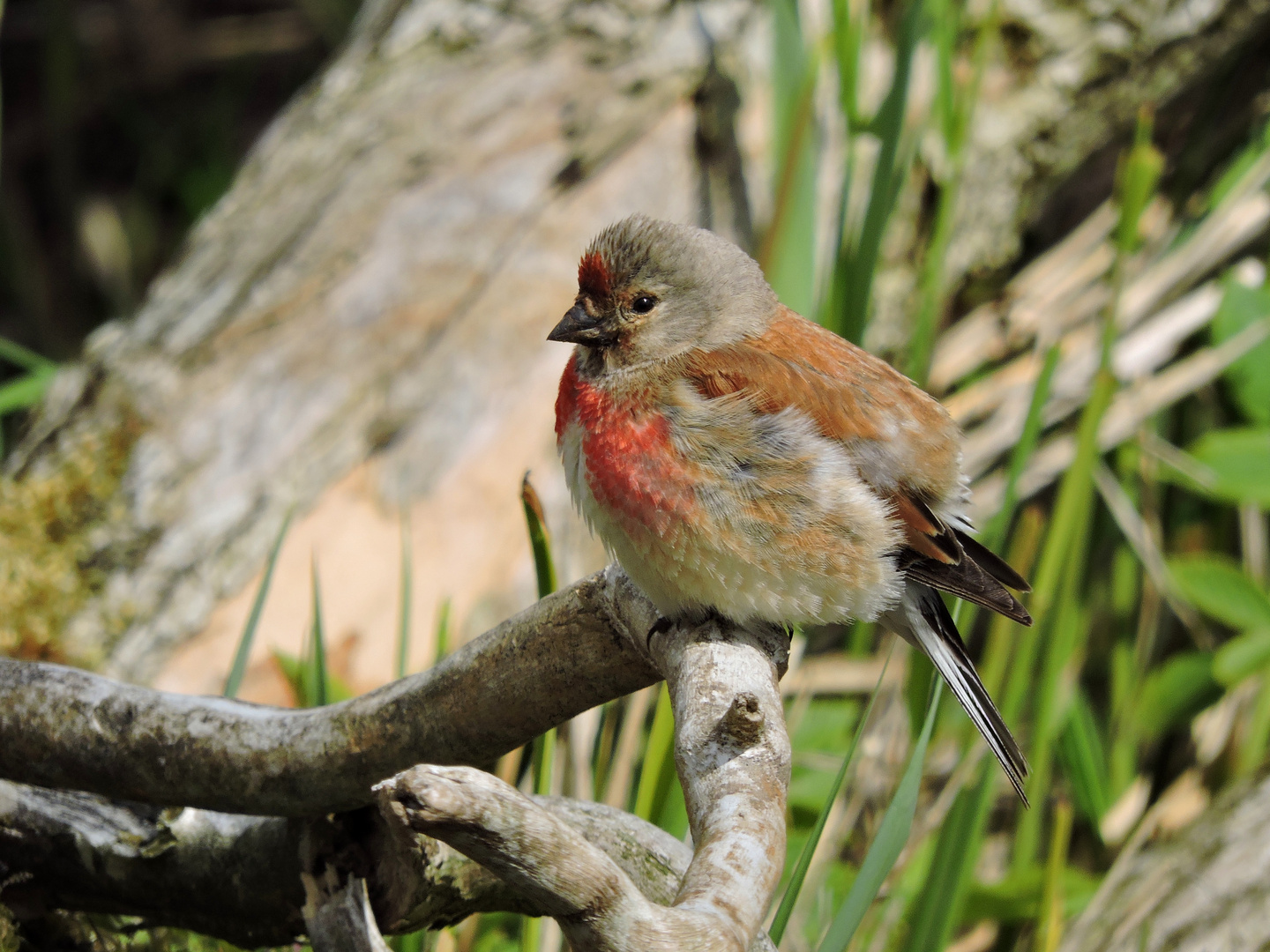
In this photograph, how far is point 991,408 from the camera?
3.18m

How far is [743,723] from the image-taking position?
112 cm

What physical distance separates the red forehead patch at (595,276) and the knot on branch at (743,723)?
931mm

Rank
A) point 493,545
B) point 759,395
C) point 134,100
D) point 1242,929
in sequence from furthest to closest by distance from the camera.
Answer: point 134,100, point 493,545, point 1242,929, point 759,395

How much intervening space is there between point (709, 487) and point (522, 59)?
68.8 inches

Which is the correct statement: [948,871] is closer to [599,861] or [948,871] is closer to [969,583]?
[969,583]

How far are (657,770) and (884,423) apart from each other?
2.07 feet

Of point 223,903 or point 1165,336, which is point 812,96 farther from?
point 223,903

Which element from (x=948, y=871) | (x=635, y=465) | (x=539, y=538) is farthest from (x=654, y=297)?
(x=948, y=871)

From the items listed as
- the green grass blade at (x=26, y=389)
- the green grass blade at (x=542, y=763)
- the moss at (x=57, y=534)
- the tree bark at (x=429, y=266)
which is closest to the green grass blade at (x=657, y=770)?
the green grass blade at (x=542, y=763)

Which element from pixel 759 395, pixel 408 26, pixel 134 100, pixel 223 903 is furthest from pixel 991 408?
pixel 134 100

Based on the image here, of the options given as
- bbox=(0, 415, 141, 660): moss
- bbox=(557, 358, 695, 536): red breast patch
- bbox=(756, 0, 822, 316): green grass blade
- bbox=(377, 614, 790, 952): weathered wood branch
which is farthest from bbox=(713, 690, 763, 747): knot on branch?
bbox=(0, 415, 141, 660): moss

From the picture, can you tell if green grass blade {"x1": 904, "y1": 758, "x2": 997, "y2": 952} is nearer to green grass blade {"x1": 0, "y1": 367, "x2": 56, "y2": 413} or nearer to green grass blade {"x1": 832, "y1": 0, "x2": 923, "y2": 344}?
green grass blade {"x1": 832, "y1": 0, "x2": 923, "y2": 344}

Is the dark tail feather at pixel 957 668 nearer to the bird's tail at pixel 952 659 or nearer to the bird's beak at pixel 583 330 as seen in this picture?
the bird's tail at pixel 952 659

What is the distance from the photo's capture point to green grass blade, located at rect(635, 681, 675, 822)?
5.91ft
